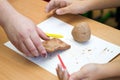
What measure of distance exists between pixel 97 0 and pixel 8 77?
0.51 meters

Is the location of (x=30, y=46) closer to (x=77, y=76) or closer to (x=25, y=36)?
(x=25, y=36)

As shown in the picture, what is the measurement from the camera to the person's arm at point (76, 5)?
41.3 inches

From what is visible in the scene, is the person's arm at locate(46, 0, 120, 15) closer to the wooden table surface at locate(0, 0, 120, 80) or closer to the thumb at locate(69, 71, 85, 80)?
the wooden table surface at locate(0, 0, 120, 80)

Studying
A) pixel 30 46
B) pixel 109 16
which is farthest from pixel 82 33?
pixel 109 16

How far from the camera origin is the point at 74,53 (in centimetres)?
88

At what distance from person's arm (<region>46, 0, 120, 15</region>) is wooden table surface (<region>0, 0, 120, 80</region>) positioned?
0.08ft

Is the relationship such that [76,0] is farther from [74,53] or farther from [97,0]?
[74,53]

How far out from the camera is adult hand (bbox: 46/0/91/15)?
1045mm

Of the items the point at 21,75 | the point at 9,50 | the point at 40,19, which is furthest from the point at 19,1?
the point at 21,75

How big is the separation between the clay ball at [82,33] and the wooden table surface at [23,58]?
5 centimetres

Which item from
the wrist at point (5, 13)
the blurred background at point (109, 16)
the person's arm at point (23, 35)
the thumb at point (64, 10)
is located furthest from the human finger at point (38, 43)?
the blurred background at point (109, 16)

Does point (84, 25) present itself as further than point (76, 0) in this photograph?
No

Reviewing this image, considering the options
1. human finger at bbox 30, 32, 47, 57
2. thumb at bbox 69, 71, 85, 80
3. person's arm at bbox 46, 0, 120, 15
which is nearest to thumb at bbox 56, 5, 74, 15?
person's arm at bbox 46, 0, 120, 15

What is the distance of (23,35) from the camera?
844 mm
